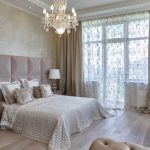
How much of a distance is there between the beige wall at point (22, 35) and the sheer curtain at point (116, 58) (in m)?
1.40

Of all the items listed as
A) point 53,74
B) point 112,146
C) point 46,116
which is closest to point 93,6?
point 53,74

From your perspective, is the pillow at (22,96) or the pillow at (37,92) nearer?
the pillow at (22,96)

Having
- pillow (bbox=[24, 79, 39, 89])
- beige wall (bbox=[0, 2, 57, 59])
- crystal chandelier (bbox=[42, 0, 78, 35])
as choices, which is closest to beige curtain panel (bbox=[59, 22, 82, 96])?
beige wall (bbox=[0, 2, 57, 59])

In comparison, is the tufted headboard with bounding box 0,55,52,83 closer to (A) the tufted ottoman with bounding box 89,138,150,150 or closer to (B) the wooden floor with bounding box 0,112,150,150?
(B) the wooden floor with bounding box 0,112,150,150

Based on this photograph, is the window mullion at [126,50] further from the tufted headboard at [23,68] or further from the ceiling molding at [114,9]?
the tufted headboard at [23,68]

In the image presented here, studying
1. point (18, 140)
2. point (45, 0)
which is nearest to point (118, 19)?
point (45, 0)

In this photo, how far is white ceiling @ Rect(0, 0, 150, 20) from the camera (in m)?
4.64

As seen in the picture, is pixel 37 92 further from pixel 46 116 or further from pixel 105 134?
pixel 105 134

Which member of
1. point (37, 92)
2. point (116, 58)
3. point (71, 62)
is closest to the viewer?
point (37, 92)

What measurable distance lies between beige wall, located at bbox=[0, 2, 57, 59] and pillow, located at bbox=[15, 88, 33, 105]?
1214 mm

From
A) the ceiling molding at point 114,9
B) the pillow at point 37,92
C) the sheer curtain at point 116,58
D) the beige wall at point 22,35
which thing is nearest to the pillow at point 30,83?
the pillow at point 37,92

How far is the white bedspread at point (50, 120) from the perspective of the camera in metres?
3.09

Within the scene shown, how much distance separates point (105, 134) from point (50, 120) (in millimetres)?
1212

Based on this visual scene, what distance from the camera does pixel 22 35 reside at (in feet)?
Answer: 16.7
